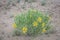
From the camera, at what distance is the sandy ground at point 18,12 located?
5.74 m

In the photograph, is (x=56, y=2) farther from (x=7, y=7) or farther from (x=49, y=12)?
(x=7, y=7)

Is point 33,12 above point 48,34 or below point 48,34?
above

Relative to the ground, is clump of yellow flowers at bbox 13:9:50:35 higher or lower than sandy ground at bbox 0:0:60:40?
higher

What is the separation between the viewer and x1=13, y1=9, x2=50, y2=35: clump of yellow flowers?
5.67m

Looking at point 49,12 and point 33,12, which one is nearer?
point 33,12

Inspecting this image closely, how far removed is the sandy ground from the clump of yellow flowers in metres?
0.16

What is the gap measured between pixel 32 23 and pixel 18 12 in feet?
6.54

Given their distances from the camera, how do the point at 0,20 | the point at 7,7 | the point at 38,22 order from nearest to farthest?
1. the point at 38,22
2. the point at 0,20
3. the point at 7,7

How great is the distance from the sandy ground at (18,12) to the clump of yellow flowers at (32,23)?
0.16 m

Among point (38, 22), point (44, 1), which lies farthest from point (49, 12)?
point (38, 22)

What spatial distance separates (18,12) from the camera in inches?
301

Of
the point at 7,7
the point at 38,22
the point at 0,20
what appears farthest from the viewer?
the point at 7,7

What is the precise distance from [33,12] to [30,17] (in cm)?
17

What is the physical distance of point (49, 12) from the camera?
7516 mm
